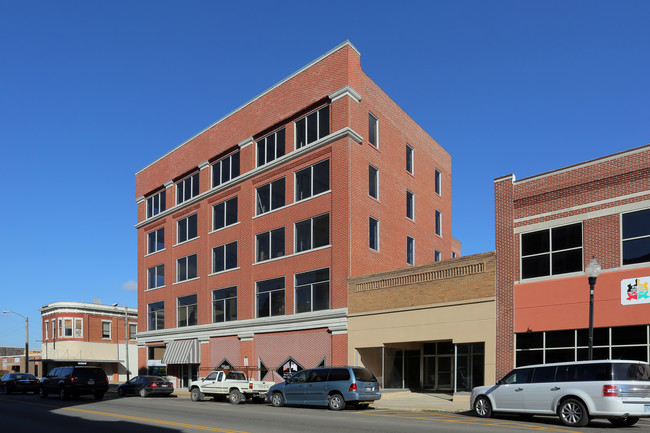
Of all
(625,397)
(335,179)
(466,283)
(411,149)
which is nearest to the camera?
(625,397)

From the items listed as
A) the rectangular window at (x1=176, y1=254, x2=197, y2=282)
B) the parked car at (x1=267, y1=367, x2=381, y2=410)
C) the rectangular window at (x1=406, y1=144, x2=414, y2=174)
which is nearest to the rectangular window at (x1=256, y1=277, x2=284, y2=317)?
the rectangular window at (x1=176, y1=254, x2=197, y2=282)

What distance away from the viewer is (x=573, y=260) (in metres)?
25.6

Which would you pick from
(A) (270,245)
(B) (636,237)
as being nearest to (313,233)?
(A) (270,245)

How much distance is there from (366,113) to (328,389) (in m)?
17.2

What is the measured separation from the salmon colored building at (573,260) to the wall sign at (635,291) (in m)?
0.03

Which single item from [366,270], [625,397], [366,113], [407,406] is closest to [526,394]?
[625,397]

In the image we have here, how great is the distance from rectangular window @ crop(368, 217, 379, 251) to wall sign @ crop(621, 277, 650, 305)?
14795 millimetres

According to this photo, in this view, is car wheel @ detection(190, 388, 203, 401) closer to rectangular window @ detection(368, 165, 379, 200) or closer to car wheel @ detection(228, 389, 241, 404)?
car wheel @ detection(228, 389, 241, 404)

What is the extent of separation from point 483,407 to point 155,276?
120 ft

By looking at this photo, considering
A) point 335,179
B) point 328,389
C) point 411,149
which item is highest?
point 411,149

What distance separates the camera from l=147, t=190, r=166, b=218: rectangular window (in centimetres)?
5230

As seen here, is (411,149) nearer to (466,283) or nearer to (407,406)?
(466,283)

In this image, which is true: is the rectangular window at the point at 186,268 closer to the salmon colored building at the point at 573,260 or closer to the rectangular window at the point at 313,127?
the rectangular window at the point at 313,127

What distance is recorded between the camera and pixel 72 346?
232 ft
